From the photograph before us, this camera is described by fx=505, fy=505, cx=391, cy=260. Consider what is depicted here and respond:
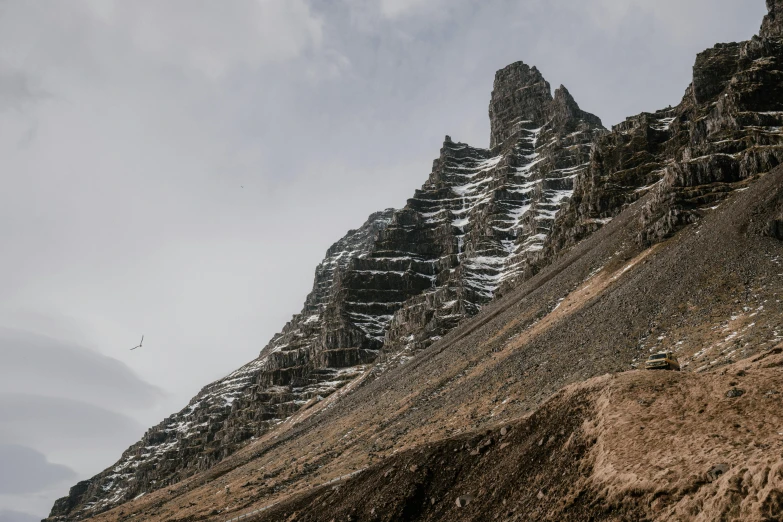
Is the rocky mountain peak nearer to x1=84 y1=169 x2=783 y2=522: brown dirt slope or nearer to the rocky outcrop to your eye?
the rocky outcrop

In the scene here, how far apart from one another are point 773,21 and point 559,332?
139 meters

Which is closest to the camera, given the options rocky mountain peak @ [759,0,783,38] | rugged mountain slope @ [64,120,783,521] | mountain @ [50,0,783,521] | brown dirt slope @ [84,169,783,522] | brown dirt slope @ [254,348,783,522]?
brown dirt slope @ [254,348,783,522]

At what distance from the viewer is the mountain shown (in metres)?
31.5

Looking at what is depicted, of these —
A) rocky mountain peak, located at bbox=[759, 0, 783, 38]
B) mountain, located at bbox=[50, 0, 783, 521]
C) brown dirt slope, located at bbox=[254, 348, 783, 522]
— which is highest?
rocky mountain peak, located at bbox=[759, 0, 783, 38]

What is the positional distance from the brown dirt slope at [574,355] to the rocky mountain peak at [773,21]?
3563 inches

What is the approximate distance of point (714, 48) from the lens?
456 ft

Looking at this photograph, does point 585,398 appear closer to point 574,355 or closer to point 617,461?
point 617,461

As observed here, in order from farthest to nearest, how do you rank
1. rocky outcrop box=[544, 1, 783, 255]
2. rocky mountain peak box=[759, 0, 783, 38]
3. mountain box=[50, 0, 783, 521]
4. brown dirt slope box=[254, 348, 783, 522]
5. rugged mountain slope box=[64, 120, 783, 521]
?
rocky mountain peak box=[759, 0, 783, 38]
rocky outcrop box=[544, 1, 783, 255]
mountain box=[50, 0, 783, 521]
rugged mountain slope box=[64, 120, 783, 521]
brown dirt slope box=[254, 348, 783, 522]

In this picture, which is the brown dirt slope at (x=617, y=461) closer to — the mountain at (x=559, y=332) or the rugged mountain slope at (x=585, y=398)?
the rugged mountain slope at (x=585, y=398)

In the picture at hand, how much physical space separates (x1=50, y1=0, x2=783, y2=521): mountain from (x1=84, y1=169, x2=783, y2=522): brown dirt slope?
0.80 feet

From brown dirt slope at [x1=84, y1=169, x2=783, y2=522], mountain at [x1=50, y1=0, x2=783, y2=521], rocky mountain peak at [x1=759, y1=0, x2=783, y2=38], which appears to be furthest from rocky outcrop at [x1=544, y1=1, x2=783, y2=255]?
brown dirt slope at [x1=84, y1=169, x2=783, y2=522]

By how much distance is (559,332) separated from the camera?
199ft

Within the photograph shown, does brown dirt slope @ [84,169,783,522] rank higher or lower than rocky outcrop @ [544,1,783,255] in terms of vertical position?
lower

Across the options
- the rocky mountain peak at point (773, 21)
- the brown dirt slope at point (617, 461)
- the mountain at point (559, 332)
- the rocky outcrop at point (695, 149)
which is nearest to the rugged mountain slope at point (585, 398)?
the brown dirt slope at point (617, 461)
